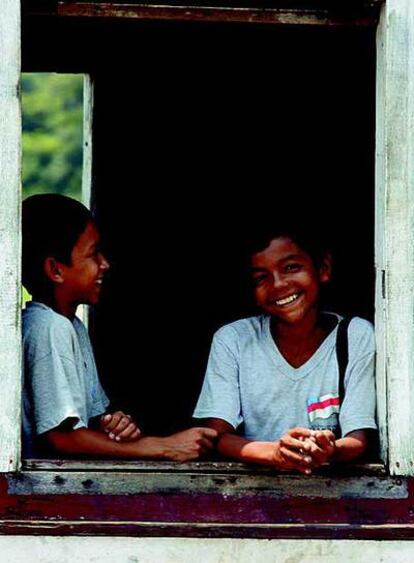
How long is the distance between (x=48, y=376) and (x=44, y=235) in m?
0.55

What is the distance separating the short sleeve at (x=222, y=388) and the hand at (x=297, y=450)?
0.49m

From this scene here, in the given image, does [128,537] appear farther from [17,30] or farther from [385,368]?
[17,30]

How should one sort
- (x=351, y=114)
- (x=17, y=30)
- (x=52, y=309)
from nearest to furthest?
(x=17, y=30) → (x=52, y=309) → (x=351, y=114)

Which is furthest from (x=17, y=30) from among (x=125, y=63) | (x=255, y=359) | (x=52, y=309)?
(x=125, y=63)

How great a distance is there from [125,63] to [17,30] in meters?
2.57

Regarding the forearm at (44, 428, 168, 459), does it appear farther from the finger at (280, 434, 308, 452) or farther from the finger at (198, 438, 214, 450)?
the finger at (280, 434, 308, 452)

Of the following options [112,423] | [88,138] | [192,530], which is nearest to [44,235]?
[112,423]

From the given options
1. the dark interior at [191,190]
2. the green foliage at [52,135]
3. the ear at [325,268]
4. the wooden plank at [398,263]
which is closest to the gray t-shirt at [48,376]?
the ear at [325,268]

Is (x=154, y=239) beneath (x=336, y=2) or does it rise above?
beneath

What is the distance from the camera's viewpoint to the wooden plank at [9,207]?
454 centimetres

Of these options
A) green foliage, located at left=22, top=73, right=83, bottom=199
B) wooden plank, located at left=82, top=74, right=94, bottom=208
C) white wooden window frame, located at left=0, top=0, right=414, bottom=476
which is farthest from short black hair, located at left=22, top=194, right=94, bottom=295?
green foliage, located at left=22, top=73, right=83, bottom=199

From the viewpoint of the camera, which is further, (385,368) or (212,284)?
(212,284)

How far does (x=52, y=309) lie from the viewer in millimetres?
5012

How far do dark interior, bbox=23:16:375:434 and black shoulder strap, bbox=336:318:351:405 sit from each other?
1.81 m
